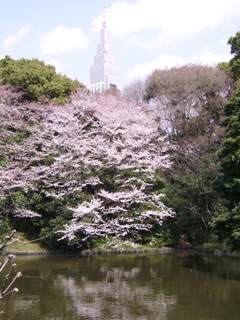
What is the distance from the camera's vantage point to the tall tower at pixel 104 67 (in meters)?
39.8

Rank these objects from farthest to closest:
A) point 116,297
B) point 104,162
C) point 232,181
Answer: point 104,162
point 232,181
point 116,297

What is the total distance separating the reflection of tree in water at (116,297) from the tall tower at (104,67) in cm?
2976

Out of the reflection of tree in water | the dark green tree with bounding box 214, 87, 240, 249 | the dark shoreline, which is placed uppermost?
the dark green tree with bounding box 214, 87, 240, 249

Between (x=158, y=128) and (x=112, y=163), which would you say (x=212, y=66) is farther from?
(x=112, y=163)

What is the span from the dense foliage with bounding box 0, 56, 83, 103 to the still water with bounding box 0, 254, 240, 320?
876cm

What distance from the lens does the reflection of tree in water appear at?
800 cm

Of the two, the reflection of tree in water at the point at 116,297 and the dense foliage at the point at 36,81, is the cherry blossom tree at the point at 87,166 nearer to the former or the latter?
the dense foliage at the point at 36,81

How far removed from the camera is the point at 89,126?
1983 cm

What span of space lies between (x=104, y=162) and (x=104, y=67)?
78.7ft

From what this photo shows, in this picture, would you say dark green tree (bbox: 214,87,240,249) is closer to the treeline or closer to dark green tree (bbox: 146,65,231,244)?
the treeline

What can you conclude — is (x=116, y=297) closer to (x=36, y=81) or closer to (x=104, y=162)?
(x=104, y=162)

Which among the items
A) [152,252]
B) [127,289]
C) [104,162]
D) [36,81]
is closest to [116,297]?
[127,289]

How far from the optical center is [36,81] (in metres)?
20.5

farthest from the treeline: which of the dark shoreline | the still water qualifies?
the still water
